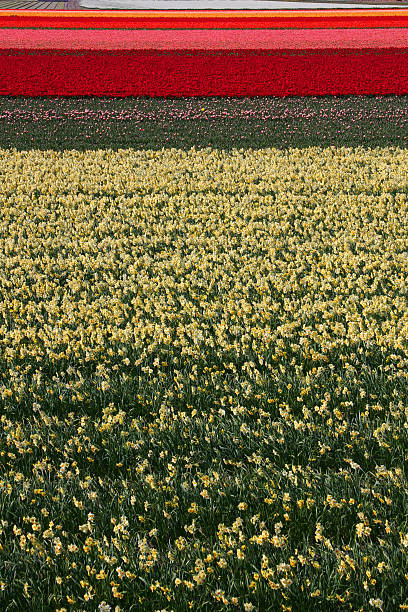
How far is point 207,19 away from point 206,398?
4205cm

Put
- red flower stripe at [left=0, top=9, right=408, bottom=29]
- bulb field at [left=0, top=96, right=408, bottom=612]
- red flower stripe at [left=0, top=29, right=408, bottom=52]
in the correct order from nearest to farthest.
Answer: bulb field at [left=0, top=96, right=408, bottom=612] → red flower stripe at [left=0, top=29, right=408, bottom=52] → red flower stripe at [left=0, top=9, right=408, bottom=29]

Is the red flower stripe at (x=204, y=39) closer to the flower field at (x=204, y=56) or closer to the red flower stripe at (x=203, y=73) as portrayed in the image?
the flower field at (x=204, y=56)

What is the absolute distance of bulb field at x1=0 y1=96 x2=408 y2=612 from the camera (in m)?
3.06

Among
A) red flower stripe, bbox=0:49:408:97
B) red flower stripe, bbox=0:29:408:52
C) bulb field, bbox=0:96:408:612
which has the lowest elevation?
bulb field, bbox=0:96:408:612

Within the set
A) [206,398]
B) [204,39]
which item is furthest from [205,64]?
[206,398]

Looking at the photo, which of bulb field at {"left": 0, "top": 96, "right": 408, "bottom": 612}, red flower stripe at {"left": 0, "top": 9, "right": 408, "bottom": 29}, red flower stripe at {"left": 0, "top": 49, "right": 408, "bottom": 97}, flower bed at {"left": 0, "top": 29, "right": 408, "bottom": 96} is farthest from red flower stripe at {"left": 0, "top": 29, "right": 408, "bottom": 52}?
bulb field at {"left": 0, "top": 96, "right": 408, "bottom": 612}

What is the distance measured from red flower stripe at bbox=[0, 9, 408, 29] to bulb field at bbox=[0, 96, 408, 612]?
3154cm

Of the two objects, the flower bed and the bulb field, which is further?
the flower bed

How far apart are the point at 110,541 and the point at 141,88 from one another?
1997 centimetres

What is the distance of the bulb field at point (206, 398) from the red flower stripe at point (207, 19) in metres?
31.5

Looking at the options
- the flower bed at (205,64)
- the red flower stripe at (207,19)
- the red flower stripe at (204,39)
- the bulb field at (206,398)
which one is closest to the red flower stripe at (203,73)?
the flower bed at (205,64)

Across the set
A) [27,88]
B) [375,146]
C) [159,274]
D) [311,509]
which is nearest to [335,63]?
[375,146]

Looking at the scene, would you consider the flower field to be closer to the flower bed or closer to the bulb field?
the flower bed

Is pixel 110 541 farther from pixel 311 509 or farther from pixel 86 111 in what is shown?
pixel 86 111
